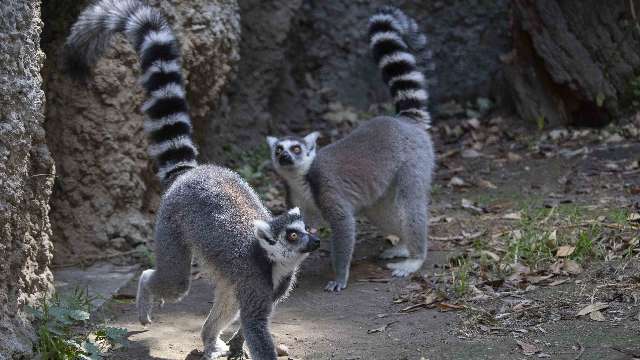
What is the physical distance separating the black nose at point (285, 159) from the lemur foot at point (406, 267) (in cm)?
119

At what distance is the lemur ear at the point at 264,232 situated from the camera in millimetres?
4820

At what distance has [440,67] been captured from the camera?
36.1 feet

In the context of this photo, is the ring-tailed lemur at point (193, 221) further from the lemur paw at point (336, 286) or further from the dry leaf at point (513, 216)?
the dry leaf at point (513, 216)

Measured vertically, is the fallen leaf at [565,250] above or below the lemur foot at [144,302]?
below

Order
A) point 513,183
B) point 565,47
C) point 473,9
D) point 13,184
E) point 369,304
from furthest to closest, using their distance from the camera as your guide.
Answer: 1. point 473,9
2. point 565,47
3. point 513,183
4. point 369,304
5. point 13,184

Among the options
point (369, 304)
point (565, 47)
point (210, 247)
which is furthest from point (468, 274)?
point (565, 47)

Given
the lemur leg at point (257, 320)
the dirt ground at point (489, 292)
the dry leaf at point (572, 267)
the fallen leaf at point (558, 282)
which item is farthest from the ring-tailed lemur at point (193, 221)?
the dry leaf at point (572, 267)

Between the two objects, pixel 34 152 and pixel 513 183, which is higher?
pixel 34 152

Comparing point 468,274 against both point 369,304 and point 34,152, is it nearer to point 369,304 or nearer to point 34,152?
point 369,304

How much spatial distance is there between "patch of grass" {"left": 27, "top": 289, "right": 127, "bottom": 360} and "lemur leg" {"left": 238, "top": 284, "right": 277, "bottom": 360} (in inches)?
32.3

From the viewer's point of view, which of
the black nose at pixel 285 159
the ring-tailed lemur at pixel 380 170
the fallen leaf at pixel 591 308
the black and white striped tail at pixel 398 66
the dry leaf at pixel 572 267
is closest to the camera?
the fallen leaf at pixel 591 308

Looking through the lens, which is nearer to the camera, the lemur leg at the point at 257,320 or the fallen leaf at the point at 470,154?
the lemur leg at the point at 257,320

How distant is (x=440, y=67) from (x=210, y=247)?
6571 mm

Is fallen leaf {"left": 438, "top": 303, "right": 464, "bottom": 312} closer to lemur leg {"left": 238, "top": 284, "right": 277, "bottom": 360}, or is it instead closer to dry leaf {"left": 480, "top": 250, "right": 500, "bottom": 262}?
dry leaf {"left": 480, "top": 250, "right": 500, "bottom": 262}
